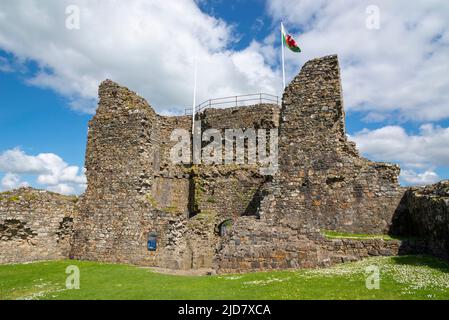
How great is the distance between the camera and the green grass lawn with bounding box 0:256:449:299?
9.38 metres

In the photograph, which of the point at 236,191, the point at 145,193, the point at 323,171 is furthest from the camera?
the point at 236,191

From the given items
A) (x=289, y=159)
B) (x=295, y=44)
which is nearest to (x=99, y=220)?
(x=289, y=159)

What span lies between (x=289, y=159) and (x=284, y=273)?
6939 mm

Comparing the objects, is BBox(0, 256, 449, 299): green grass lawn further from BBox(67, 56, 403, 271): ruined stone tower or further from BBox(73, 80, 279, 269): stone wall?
BBox(73, 80, 279, 269): stone wall

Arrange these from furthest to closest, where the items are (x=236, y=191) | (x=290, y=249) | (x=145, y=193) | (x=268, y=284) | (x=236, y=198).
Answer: (x=236, y=191), (x=236, y=198), (x=145, y=193), (x=290, y=249), (x=268, y=284)

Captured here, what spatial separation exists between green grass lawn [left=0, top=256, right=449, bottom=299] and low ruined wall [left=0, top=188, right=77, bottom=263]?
13.6 feet

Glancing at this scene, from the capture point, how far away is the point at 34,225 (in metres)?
20.6

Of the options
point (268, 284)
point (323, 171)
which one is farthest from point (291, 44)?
point (268, 284)

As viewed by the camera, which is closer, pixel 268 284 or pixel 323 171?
pixel 268 284

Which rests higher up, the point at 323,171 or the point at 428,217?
the point at 323,171

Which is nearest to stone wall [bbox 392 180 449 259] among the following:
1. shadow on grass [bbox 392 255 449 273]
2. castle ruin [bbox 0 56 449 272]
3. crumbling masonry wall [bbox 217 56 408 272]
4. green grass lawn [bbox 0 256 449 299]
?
castle ruin [bbox 0 56 449 272]

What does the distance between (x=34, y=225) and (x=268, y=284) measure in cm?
1567

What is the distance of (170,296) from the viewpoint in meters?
10.3

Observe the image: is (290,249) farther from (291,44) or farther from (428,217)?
(291,44)
